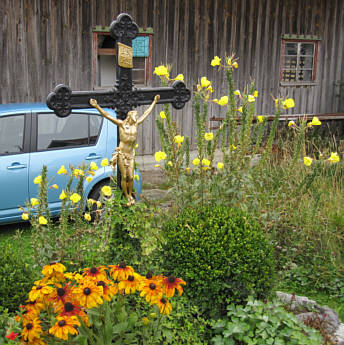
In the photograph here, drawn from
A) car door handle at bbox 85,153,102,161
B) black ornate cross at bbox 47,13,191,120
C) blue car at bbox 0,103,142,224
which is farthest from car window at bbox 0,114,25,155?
black ornate cross at bbox 47,13,191,120

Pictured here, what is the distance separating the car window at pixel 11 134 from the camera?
220 inches

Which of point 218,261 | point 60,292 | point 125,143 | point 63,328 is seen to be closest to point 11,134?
point 125,143

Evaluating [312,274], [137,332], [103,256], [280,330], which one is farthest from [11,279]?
[312,274]

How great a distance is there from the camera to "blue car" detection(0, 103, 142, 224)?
18.1 ft

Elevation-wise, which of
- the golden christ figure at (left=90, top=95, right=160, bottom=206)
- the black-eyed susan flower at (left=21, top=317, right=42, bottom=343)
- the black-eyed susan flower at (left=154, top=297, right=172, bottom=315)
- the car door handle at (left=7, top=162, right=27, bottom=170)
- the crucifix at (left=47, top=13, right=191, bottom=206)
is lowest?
the black-eyed susan flower at (left=21, top=317, right=42, bottom=343)

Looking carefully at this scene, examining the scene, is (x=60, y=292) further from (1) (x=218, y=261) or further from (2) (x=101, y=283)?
(1) (x=218, y=261)

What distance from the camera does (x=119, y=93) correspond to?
3.31m

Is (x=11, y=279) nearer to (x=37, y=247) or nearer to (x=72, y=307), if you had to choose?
(x=37, y=247)

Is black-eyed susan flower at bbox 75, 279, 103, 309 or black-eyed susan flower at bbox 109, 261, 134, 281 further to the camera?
black-eyed susan flower at bbox 109, 261, 134, 281

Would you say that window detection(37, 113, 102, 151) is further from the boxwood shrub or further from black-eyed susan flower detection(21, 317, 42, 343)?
black-eyed susan flower detection(21, 317, 42, 343)

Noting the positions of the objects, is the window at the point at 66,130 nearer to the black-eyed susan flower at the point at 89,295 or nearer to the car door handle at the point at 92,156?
the car door handle at the point at 92,156

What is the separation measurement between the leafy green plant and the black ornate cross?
5.41 feet

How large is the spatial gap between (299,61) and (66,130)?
7.92 m

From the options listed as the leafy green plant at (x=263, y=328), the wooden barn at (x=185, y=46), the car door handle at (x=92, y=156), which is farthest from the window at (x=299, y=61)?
the leafy green plant at (x=263, y=328)
